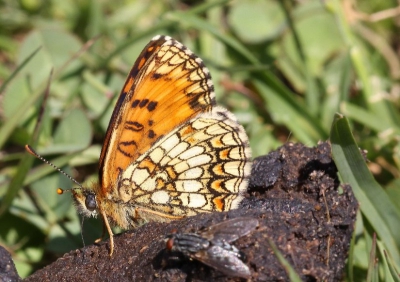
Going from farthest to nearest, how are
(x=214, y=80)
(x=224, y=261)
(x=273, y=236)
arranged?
(x=214, y=80)
(x=273, y=236)
(x=224, y=261)

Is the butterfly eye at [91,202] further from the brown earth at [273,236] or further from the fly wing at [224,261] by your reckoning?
the fly wing at [224,261]

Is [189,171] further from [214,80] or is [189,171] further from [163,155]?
[214,80]

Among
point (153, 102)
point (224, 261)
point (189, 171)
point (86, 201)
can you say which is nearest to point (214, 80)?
point (153, 102)

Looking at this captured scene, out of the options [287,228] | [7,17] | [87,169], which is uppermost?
[7,17]

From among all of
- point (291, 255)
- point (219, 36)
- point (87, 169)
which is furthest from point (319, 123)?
point (291, 255)

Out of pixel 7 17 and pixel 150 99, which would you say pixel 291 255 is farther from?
pixel 7 17

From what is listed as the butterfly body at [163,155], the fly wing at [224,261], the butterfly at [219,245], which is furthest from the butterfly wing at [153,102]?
the fly wing at [224,261]

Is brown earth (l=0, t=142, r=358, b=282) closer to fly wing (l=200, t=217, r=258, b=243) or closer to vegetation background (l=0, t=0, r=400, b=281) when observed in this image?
fly wing (l=200, t=217, r=258, b=243)
